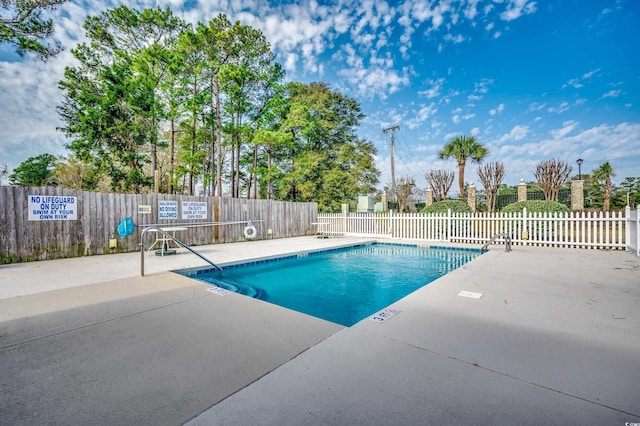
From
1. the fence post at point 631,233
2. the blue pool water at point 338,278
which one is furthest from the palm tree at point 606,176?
the blue pool water at point 338,278

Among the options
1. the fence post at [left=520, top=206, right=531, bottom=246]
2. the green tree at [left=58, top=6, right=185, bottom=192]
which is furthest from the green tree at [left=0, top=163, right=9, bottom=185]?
the fence post at [left=520, top=206, right=531, bottom=246]

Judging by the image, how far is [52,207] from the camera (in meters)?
6.27

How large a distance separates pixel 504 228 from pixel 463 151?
12.2 metres

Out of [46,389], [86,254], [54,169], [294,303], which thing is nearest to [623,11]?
[294,303]

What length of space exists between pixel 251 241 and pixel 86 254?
4977mm

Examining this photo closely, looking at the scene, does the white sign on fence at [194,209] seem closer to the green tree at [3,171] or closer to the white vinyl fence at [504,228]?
the white vinyl fence at [504,228]

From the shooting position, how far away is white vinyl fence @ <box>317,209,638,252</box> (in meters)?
7.32

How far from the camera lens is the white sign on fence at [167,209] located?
8.17m

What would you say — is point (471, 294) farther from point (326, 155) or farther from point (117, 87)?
point (117, 87)

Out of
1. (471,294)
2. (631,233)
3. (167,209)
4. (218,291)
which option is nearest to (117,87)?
(167,209)

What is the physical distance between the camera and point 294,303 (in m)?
3.96

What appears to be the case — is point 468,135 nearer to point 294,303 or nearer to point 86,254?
point 294,303

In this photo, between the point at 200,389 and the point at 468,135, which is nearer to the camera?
the point at 200,389

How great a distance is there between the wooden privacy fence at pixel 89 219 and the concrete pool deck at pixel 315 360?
3692 mm
